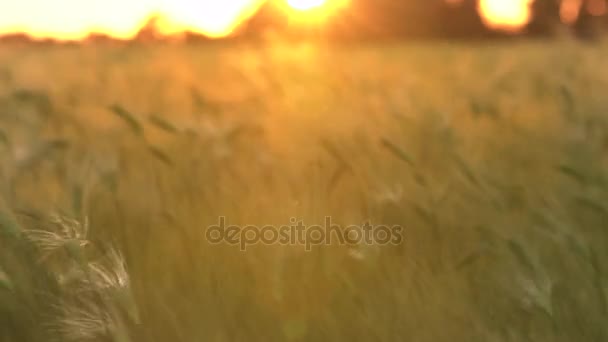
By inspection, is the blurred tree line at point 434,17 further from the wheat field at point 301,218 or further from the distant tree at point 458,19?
the wheat field at point 301,218

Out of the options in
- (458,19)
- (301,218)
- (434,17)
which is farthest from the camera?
(458,19)

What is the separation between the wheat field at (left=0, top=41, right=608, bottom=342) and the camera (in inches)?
33.4

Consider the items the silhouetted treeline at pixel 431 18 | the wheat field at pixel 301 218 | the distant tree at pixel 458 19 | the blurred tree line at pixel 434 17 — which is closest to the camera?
the wheat field at pixel 301 218

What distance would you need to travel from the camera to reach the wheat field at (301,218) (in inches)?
33.4

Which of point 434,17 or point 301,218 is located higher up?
point 434,17

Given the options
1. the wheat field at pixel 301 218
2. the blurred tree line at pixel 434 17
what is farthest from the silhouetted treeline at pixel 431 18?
the wheat field at pixel 301 218

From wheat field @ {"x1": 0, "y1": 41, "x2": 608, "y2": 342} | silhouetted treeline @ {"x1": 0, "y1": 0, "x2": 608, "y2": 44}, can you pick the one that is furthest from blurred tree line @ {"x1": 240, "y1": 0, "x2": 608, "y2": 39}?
wheat field @ {"x1": 0, "y1": 41, "x2": 608, "y2": 342}

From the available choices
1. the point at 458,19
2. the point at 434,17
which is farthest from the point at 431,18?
the point at 458,19

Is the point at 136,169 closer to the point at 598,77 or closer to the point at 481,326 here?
the point at 481,326

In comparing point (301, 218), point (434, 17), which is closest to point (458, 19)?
point (434, 17)

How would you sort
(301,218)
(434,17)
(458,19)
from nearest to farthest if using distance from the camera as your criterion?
1. (301,218)
2. (434,17)
3. (458,19)

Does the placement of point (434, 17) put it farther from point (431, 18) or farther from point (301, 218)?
point (301, 218)

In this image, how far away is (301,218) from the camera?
104 cm

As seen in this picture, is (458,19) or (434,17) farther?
(458,19)
